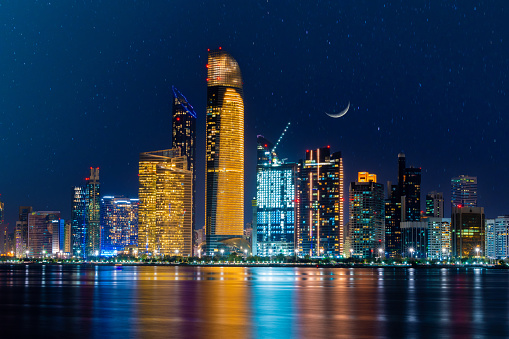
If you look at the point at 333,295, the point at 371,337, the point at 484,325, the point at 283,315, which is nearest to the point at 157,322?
the point at 283,315

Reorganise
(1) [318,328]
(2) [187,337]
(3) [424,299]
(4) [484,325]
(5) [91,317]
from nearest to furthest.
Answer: (2) [187,337], (1) [318,328], (4) [484,325], (5) [91,317], (3) [424,299]

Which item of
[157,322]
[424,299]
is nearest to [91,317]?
[157,322]

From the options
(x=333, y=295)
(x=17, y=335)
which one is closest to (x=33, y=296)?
(x=333, y=295)

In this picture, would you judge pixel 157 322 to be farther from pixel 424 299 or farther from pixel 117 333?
pixel 424 299

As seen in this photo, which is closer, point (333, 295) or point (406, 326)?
point (406, 326)

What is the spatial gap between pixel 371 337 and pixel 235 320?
448 inches

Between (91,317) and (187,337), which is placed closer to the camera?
(187,337)

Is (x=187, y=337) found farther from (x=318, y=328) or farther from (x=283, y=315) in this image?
(x=283, y=315)

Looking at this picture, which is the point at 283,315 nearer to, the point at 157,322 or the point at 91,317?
the point at 157,322

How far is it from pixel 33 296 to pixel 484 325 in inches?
1868

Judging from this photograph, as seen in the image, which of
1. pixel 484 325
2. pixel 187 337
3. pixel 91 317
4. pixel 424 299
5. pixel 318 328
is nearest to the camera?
pixel 187 337

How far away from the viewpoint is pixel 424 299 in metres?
71.5

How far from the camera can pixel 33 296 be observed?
74062mm

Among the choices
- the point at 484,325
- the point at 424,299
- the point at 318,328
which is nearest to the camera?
the point at 318,328
